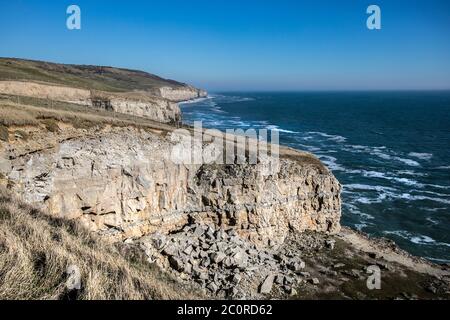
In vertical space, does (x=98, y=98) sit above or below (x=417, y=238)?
above

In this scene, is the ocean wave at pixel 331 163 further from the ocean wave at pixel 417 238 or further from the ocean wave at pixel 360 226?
the ocean wave at pixel 417 238

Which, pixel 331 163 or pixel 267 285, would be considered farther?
pixel 331 163

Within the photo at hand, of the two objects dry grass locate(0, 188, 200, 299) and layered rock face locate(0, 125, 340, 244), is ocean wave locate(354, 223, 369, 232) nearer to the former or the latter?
layered rock face locate(0, 125, 340, 244)

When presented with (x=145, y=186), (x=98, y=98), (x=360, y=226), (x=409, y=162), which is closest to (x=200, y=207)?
(x=145, y=186)

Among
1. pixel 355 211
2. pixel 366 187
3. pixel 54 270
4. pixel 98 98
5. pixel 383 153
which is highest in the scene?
pixel 98 98

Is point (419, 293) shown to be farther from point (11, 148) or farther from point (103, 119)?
point (11, 148)

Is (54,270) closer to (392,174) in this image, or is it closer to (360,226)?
(360,226)
